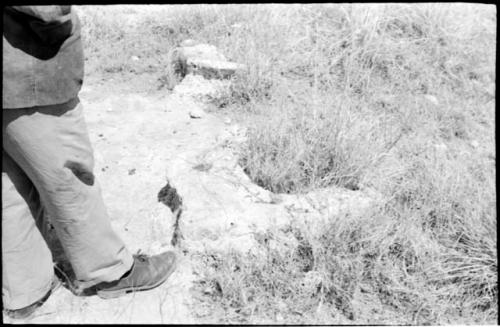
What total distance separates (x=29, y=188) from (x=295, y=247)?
1.18 meters

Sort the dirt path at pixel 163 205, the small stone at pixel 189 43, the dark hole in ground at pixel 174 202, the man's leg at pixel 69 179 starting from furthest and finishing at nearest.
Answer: the small stone at pixel 189 43 < the dark hole in ground at pixel 174 202 < the dirt path at pixel 163 205 < the man's leg at pixel 69 179

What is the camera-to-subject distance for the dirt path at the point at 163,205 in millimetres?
2143

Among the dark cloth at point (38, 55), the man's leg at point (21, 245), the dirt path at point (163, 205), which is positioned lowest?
the dirt path at point (163, 205)

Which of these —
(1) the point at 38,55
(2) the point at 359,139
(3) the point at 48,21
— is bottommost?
(2) the point at 359,139

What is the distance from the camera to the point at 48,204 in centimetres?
187

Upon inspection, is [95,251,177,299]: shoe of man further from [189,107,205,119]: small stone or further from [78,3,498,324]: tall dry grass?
[189,107,205,119]: small stone

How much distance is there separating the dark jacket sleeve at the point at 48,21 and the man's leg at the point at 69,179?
246mm

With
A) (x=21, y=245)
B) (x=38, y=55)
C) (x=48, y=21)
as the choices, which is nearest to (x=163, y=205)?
(x=21, y=245)

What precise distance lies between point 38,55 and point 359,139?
1817 millimetres

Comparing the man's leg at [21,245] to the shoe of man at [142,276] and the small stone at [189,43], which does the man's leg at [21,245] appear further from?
the small stone at [189,43]

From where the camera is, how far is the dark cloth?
1565mm

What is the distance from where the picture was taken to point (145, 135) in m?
3.39

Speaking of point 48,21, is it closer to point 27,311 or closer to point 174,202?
point 27,311

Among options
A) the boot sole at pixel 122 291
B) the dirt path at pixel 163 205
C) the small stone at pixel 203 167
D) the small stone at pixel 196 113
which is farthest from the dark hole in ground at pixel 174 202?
the small stone at pixel 196 113
